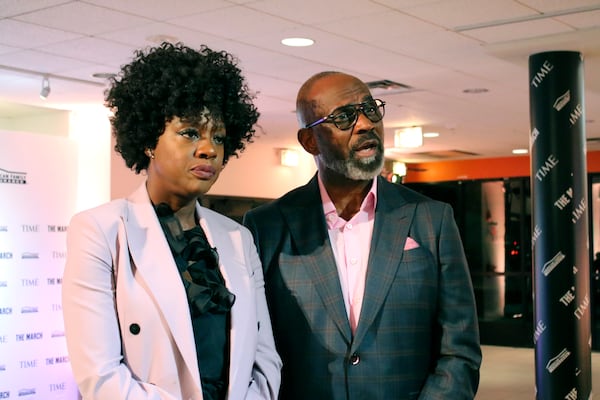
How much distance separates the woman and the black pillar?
15.4 feet

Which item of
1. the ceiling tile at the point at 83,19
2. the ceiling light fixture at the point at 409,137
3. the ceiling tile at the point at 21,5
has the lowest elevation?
the ceiling light fixture at the point at 409,137

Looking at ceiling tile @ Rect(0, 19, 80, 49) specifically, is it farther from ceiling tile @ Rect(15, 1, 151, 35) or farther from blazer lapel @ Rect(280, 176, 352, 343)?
blazer lapel @ Rect(280, 176, 352, 343)

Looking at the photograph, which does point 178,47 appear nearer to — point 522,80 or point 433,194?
point 522,80

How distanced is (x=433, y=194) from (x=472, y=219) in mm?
859

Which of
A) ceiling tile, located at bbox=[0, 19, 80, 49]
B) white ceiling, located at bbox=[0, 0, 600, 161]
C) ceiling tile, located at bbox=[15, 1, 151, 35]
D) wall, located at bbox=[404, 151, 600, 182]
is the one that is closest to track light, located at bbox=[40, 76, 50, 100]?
white ceiling, located at bbox=[0, 0, 600, 161]

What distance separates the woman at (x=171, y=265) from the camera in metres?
1.73

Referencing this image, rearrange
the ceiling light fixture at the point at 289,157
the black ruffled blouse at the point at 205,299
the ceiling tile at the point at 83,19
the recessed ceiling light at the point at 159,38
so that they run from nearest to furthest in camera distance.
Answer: the black ruffled blouse at the point at 205,299 < the ceiling tile at the point at 83,19 < the recessed ceiling light at the point at 159,38 < the ceiling light fixture at the point at 289,157

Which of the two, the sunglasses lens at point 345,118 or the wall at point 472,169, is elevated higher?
the wall at point 472,169

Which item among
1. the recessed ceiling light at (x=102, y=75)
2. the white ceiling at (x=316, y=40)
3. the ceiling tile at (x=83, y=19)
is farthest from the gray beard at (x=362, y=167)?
the recessed ceiling light at (x=102, y=75)

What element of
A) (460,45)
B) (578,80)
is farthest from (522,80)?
(460,45)

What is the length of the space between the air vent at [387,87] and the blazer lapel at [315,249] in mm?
5260

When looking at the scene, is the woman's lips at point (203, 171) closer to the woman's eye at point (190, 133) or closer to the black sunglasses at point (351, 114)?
the woman's eye at point (190, 133)

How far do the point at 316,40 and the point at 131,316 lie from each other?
4348 millimetres

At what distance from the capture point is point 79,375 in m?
1.72
